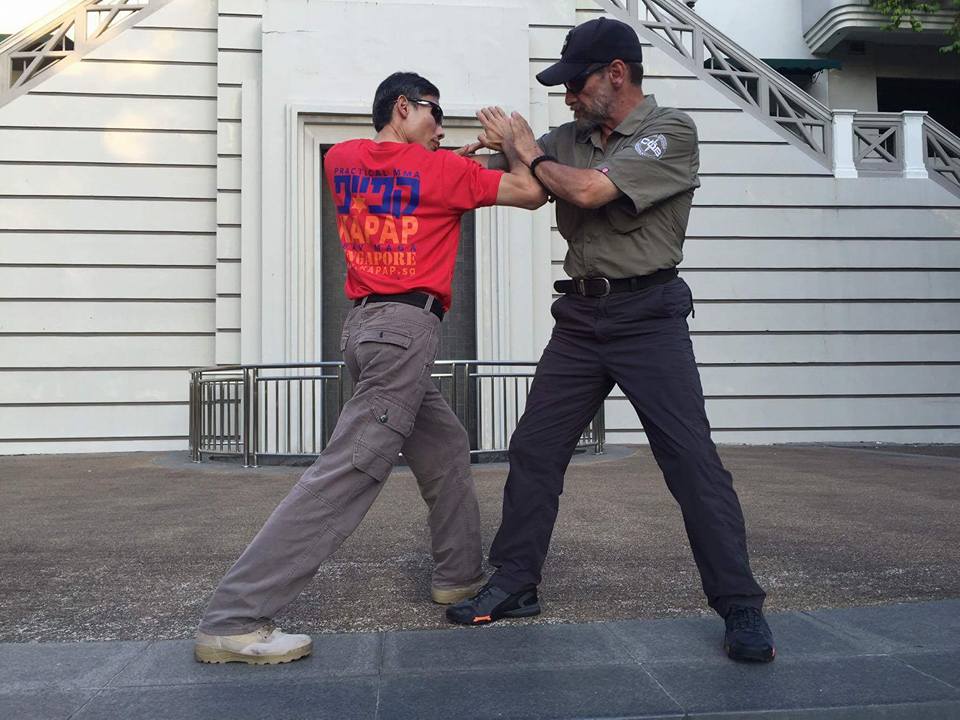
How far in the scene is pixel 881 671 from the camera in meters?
2.58

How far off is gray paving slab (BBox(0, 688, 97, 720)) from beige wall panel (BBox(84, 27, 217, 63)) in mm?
10530

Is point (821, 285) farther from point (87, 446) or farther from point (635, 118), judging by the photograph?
point (635, 118)

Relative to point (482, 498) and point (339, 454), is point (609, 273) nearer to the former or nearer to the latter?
point (339, 454)

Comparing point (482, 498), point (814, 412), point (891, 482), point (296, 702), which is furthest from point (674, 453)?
point (814, 412)

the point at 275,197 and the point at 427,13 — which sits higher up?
the point at 427,13

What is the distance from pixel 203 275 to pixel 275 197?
4.49ft

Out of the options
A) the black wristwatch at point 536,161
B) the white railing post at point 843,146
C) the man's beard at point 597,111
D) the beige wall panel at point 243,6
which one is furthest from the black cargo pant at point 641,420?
the white railing post at point 843,146

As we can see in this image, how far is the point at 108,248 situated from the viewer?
11.3 m

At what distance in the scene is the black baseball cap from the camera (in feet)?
10.6

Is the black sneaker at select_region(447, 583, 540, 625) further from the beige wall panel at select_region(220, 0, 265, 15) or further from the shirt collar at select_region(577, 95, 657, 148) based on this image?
the beige wall panel at select_region(220, 0, 265, 15)

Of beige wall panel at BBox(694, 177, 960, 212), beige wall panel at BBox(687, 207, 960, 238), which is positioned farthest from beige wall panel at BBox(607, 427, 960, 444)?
beige wall panel at BBox(694, 177, 960, 212)

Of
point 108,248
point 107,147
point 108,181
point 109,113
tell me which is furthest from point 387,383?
point 109,113

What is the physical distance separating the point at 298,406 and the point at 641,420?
642cm

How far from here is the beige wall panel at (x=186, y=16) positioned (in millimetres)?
11633
